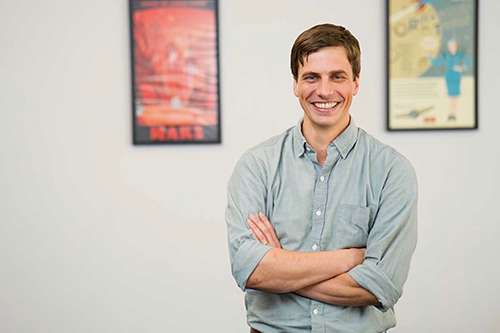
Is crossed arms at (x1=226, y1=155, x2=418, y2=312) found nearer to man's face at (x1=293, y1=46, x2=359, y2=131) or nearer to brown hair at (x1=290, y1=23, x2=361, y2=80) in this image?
man's face at (x1=293, y1=46, x2=359, y2=131)

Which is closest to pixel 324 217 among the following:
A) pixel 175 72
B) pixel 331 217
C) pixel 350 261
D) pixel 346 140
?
pixel 331 217

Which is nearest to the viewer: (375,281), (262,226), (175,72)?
(375,281)

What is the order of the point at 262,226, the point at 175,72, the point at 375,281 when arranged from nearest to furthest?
the point at 375,281
the point at 262,226
the point at 175,72

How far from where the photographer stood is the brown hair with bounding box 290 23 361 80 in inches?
72.3

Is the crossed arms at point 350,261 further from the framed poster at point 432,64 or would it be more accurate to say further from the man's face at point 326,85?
the framed poster at point 432,64

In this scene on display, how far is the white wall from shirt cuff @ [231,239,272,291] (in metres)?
1.14

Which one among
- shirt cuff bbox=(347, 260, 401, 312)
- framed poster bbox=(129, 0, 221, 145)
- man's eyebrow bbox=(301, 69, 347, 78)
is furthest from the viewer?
framed poster bbox=(129, 0, 221, 145)

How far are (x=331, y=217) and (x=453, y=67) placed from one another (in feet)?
4.93

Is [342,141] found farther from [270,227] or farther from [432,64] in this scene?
[432,64]

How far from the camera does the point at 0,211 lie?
9.55 feet

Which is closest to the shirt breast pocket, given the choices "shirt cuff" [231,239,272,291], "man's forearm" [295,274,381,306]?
"man's forearm" [295,274,381,306]

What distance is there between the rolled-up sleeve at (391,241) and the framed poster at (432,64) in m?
1.16

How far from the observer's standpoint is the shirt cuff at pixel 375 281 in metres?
1.74

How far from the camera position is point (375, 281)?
1.74 m
